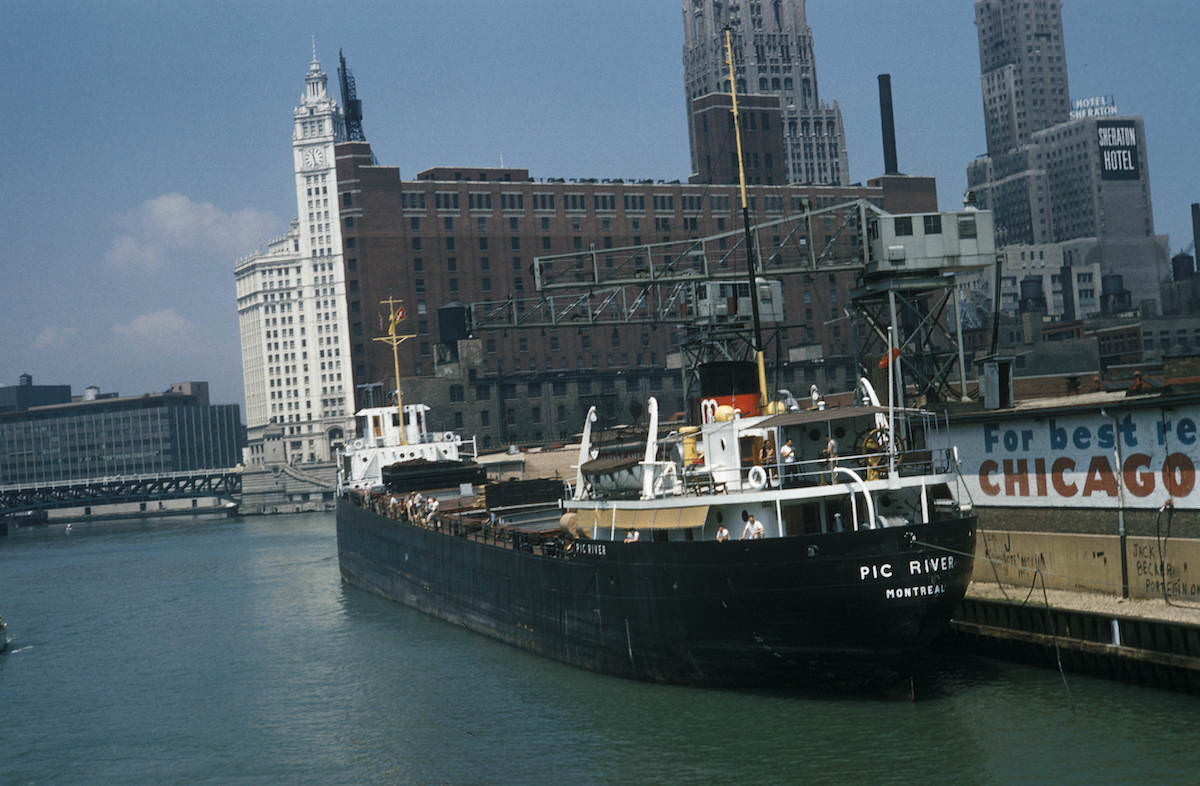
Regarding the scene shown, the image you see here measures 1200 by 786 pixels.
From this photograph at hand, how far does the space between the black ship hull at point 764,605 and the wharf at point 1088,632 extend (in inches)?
162

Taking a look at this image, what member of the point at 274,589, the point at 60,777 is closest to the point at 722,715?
the point at 60,777

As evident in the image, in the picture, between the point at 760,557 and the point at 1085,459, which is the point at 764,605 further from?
the point at 1085,459

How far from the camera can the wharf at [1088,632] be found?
26.2 meters

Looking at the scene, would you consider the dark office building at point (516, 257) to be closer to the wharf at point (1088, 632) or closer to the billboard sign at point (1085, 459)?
the billboard sign at point (1085, 459)

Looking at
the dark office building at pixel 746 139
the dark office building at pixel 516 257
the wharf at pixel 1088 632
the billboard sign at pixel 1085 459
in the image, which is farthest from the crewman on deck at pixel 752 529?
the dark office building at pixel 746 139

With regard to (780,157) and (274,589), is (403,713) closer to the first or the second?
(274,589)

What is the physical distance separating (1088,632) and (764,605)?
8.37 m

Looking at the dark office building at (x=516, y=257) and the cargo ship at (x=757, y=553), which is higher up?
the dark office building at (x=516, y=257)

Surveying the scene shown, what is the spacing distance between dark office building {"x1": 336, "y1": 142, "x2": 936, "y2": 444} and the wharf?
296 ft

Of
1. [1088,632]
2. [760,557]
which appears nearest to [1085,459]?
[1088,632]

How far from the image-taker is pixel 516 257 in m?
136

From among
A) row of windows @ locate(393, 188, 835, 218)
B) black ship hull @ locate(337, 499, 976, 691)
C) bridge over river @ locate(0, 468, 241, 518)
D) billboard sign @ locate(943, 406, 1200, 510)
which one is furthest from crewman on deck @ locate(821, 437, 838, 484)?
bridge over river @ locate(0, 468, 241, 518)

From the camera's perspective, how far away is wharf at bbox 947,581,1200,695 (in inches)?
1031

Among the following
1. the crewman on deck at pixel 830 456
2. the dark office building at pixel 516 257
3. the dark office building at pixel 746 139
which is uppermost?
the dark office building at pixel 746 139
